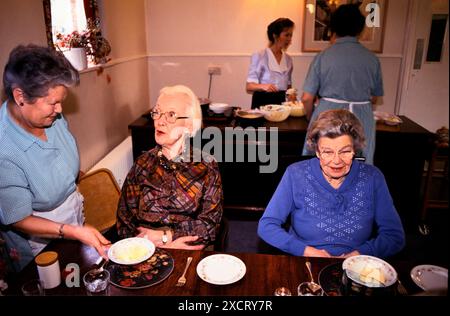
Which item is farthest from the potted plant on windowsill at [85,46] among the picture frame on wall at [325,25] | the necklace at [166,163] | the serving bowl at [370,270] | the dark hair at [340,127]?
the picture frame on wall at [325,25]

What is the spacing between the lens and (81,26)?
8.32 feet

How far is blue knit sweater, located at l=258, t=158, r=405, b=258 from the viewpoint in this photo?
142 centimetres

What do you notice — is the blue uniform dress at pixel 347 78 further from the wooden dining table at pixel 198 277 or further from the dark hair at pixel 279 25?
the wooden dining table at pixel 198 277

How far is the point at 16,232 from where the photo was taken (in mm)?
1356

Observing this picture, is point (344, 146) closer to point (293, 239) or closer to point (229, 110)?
point (293, 239)

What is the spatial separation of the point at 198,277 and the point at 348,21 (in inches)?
69.7

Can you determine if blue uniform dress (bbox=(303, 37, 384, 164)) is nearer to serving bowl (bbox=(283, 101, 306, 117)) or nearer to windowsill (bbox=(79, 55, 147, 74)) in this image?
serving bowl (bbox=(283, 101, 306, 117))

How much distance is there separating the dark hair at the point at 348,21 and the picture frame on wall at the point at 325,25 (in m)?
1.85

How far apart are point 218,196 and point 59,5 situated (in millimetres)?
1625

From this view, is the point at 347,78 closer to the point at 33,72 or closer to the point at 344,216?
the point at 344,216

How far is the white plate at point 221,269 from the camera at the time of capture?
108 centimetres

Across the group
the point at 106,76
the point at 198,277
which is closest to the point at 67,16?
the point at 106,76

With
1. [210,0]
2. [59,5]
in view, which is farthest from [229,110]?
[210,0]

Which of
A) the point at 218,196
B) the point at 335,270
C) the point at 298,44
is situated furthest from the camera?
the point at 298,44
